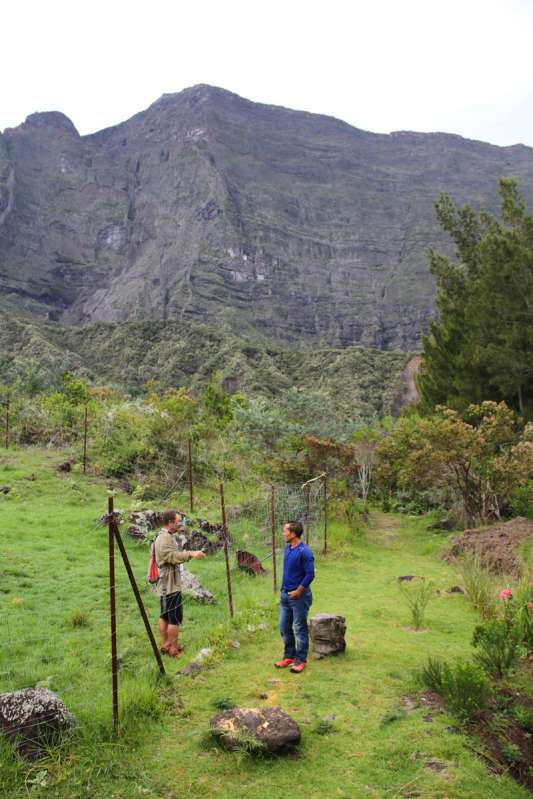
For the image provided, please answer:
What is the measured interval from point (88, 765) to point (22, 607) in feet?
12.5

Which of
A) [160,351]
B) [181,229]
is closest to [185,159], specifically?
[181,229]

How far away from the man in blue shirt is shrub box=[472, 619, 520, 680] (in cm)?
175

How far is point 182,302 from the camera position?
371ft

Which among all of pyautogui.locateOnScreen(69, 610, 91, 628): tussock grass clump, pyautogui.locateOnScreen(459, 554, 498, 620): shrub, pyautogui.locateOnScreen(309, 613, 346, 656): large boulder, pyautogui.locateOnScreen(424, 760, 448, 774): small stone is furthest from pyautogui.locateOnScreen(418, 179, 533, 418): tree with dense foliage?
pyautogui.locateOnScreen(424, 760, 448, 774): small stone

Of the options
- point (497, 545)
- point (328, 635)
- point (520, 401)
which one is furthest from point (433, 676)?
point (520, 401)

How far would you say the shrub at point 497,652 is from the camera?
5.41 m

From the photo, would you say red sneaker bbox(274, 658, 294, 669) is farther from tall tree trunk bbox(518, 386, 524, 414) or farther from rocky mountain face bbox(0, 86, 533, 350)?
rocky mountain face bbox(0, 86, 533, 350)

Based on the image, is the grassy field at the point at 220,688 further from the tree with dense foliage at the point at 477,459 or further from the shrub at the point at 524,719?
the tree with dense foliage at the point at 477,459

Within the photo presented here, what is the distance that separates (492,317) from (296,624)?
17.1m

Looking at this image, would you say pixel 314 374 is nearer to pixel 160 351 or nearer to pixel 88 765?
pixel 160 351

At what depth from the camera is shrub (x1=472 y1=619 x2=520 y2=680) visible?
5410 millimetres

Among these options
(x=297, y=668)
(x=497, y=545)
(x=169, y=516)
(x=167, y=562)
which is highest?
(x=169, y=516)

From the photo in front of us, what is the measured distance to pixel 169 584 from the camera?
6.49 metres

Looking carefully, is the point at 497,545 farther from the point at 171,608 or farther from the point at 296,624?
the point at 171,608
